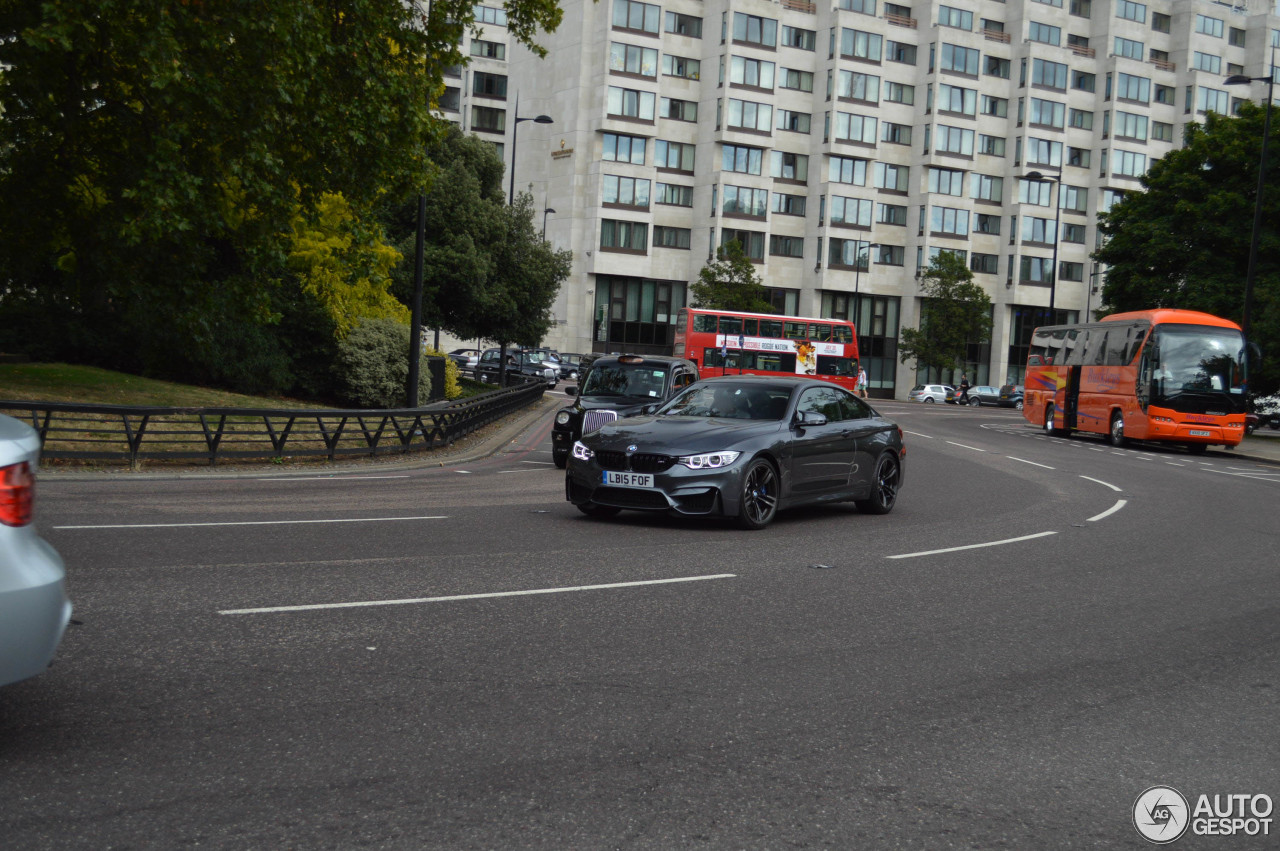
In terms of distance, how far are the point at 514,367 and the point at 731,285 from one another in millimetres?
18453

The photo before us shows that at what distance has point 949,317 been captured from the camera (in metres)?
78.6

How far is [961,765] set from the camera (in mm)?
4699

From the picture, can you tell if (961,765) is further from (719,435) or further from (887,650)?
(719,435)

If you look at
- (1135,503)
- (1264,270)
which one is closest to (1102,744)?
(1135,503)

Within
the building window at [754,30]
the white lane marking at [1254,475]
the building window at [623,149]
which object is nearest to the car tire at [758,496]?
the white lane marking at [1254,475]

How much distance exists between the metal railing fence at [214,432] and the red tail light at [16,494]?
10935 millimetres

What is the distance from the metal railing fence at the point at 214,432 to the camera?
16.4 metres

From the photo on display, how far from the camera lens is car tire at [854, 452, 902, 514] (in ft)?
45.1

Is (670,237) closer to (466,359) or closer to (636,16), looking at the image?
(636,16)

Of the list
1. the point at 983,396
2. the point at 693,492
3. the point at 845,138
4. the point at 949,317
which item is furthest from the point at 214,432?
the point at 845,138

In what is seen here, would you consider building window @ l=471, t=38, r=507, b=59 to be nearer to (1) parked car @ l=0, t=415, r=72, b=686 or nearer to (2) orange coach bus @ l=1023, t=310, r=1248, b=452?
(2) orange coach bus @ l=1023, t=310, r=1248, b=452

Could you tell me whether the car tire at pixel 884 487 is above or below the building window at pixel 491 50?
below

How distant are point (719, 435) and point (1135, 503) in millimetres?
7750

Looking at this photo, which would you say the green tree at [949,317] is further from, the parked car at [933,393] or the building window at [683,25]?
the building window at [683,25]
